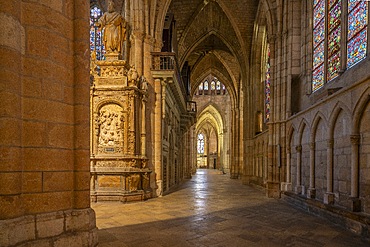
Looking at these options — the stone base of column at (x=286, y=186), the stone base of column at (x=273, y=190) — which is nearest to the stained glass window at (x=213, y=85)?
the stone base of column at (x=273, y=190)

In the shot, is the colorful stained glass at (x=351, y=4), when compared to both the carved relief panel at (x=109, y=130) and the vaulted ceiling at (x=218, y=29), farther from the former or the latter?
the vaulted ceiling at (x=218, y=29)

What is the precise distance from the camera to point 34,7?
381 cm

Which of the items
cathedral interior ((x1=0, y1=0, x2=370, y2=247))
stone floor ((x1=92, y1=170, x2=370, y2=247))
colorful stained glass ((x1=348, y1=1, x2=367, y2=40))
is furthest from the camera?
colorful stained glass ((x1=348, y1=1, x2=367, y2=40))

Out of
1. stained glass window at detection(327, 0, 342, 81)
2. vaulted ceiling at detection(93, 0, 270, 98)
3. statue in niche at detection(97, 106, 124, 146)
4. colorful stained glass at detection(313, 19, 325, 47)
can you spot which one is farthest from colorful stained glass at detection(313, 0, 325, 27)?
statue in niche at detection(97, 106, 124, 146)

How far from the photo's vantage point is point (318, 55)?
36.0ft

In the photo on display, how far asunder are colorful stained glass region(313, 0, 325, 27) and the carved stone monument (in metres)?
7.08

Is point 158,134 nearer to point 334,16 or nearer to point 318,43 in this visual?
point 318,43

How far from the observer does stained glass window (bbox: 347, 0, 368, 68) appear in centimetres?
764

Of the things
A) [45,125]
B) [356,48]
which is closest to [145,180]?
[45,125]

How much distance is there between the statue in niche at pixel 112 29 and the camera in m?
10.8

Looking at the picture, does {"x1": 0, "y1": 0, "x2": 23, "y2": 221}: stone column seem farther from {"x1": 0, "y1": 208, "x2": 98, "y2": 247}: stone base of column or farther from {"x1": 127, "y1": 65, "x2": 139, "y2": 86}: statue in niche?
{"x1": 127, "y1": 65, "x2": 139, "y2": 86}: statue in niche

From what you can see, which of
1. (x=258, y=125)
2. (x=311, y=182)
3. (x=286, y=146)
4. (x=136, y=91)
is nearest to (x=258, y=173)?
(x=258, y=125)

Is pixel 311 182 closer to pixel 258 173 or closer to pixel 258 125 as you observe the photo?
pixel 258 173

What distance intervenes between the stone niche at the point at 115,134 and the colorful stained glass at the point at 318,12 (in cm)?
709
